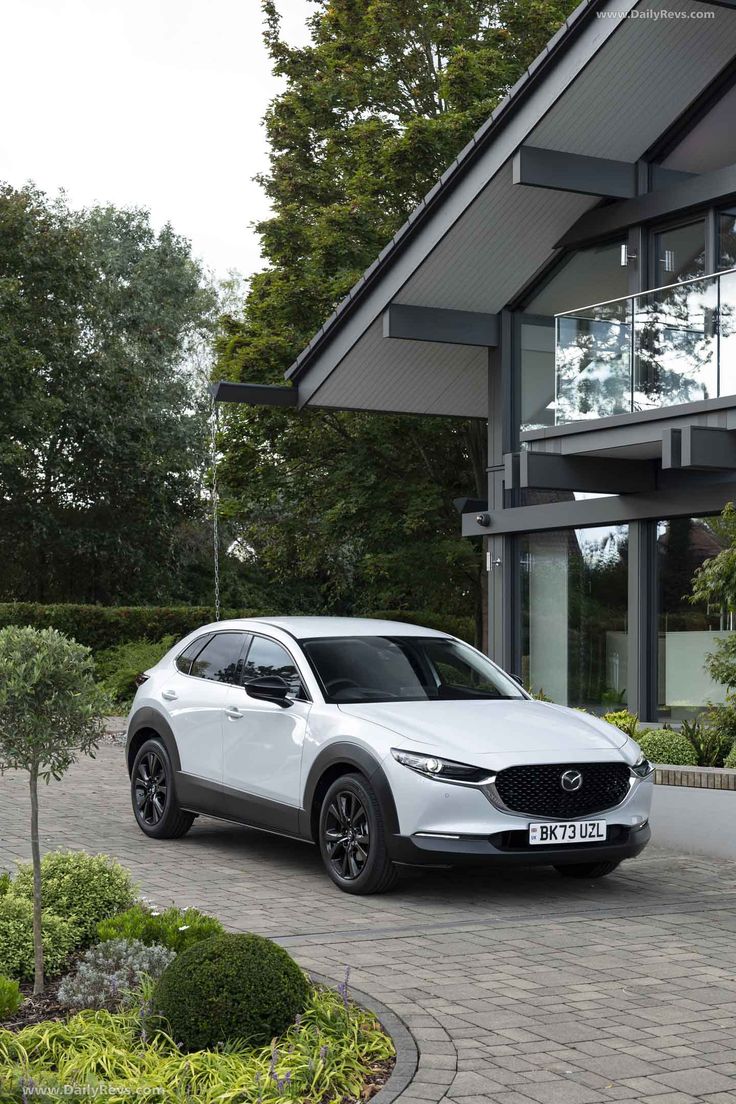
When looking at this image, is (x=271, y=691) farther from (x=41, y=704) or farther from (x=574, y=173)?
(x=574, y=173)

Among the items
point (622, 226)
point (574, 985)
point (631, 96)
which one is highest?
point (631, 96)

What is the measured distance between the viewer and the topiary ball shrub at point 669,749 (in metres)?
11.8

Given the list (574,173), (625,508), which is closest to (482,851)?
(625,508)

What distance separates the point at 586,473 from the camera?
58.7 feet

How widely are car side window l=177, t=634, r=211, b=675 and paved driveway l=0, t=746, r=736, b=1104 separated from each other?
1.34 meters

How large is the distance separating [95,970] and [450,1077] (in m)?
1.64

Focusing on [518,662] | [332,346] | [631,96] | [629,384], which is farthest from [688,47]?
[518,662]

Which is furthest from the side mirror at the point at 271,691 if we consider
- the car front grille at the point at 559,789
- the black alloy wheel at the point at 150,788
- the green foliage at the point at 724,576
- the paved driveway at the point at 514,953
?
the green foliage at the point at 724,576

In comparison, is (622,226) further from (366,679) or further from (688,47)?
(366,679)

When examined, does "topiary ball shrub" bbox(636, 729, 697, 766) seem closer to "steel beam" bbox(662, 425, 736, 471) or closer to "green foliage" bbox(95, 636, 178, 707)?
"steel beam" bbox(662, 425, 736, 471)

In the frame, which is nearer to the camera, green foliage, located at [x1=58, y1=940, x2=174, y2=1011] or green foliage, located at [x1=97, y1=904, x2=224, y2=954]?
green foliage, located at [x1=58, y1=940, x2=174, y2=1011]

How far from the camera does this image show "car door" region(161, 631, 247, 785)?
33.4ft

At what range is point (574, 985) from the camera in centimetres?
655

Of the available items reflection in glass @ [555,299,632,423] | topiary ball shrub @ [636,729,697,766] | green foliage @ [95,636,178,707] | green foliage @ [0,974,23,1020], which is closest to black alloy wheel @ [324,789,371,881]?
green foliage @ [0,974,23,1020]
